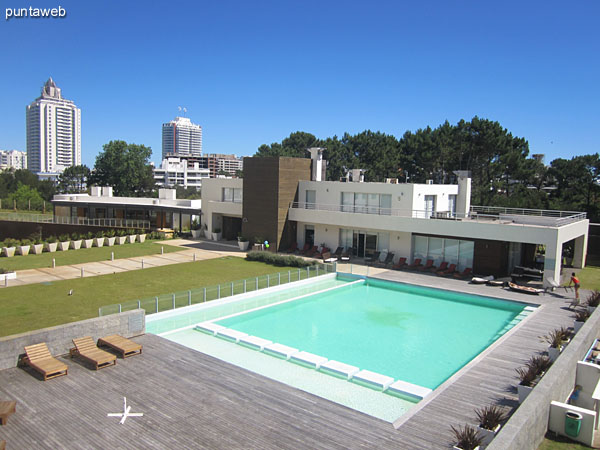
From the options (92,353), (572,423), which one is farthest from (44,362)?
(572,423)

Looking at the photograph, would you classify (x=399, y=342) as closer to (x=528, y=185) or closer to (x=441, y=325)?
(x=441, y=325)

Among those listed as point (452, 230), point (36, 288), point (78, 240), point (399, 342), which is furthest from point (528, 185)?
point (36, 288)

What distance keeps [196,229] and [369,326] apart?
24930 mm

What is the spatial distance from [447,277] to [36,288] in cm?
2070

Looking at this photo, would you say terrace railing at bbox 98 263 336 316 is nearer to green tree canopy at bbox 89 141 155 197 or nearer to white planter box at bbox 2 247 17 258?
white planter box at bbox 2 247 17 258

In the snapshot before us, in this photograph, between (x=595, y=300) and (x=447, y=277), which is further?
(x=447, y=277)

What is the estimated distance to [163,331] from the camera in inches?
634

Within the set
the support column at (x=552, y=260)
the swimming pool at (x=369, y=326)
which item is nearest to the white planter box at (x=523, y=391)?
the swimming pool at (x=369, y=326)

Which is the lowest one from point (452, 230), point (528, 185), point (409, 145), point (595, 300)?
point (595, 300)

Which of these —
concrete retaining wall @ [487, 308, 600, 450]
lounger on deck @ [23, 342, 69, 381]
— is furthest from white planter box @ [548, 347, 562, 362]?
lounger on deck @ [23, 342, 69, 381]

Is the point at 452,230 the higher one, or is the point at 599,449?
the point at 452,230

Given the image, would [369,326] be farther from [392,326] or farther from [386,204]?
[386,204]

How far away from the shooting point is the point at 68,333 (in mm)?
13055

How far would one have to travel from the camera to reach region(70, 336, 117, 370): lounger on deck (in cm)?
1218
